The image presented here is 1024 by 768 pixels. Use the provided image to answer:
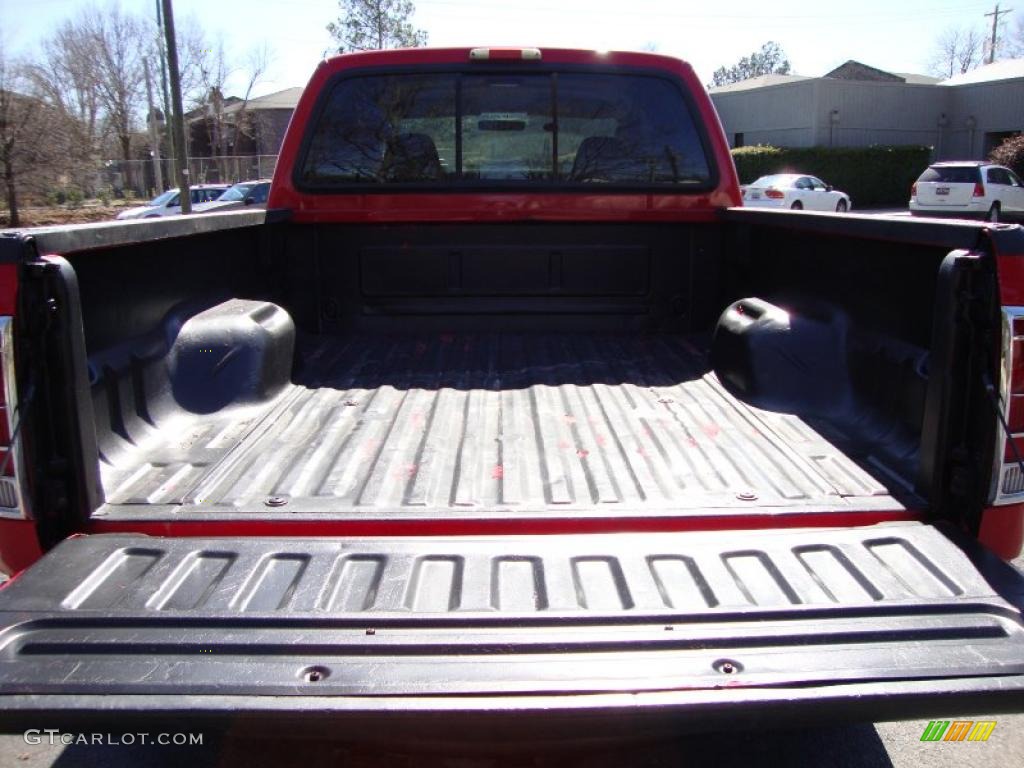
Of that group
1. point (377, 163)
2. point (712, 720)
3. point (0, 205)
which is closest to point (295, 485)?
point (712, 720)

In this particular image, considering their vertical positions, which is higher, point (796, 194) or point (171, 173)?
point (171, 173)

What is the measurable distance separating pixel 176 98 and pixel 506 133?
19108 mm

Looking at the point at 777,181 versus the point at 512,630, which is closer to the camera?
the point at 512,630

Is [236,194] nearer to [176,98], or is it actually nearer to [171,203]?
[171,203]

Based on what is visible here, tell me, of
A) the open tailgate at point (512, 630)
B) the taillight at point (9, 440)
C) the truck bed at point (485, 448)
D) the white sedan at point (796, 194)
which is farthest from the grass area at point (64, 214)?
the open tailgate at point (512, 630)

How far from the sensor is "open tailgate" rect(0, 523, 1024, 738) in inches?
62.0

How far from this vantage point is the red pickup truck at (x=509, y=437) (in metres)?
1.65

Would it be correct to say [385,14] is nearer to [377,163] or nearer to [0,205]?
[0,205]

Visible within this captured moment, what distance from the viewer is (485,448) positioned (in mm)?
2801

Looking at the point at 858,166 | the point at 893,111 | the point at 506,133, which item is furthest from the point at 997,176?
the point at 506,133

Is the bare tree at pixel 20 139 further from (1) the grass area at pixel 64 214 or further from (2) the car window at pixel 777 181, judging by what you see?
(2) the car window at pixel 777 181

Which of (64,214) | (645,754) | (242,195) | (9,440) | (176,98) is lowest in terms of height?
(645,754)
